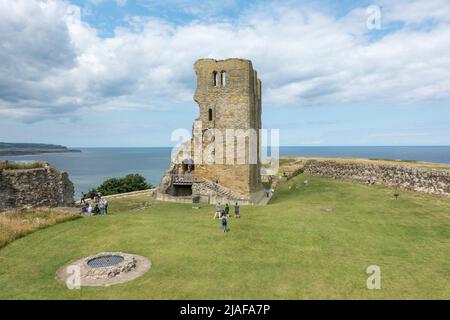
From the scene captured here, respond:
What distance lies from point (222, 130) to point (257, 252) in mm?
18323

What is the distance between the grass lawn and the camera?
41.1 feet

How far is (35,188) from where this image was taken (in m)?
24.3

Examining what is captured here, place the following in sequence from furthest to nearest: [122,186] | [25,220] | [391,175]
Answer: [122,186] < [391,175] < [25,220]

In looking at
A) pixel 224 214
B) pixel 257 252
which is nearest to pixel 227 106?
pixel 224 214

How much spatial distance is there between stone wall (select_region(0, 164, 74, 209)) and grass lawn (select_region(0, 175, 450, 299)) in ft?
16.6

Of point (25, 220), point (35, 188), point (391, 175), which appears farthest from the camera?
point (391, 175)

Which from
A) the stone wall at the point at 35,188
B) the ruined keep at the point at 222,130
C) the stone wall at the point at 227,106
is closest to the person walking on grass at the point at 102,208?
the stone wall at the point at 35,188

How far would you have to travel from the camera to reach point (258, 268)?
14453 millimetres

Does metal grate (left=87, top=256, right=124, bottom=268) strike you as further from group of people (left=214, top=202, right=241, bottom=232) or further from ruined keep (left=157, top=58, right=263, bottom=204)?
ruined keep (left=157, top=58, right=263, bottom=204)

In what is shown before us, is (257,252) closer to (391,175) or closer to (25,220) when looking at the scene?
(25,220)

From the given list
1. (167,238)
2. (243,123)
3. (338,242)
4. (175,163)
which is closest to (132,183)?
(175,163)

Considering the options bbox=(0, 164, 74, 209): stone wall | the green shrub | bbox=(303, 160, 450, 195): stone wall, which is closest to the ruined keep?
bbox=(0, 164, 74, 209): stone wall
